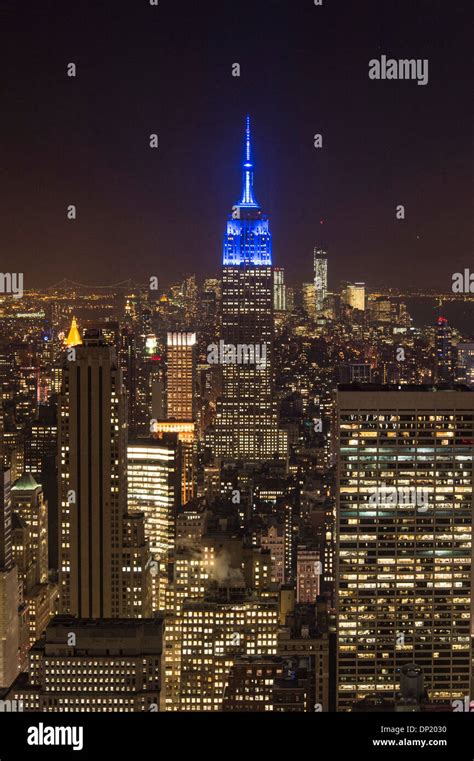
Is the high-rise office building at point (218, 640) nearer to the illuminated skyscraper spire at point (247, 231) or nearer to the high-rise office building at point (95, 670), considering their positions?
the high-rise office building at point (95, 670)

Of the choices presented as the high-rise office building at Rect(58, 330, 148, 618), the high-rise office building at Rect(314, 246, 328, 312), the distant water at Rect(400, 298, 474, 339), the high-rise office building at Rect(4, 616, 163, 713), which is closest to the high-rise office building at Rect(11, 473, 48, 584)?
the high-rise office building at Rect(58, 330, 148, 618)

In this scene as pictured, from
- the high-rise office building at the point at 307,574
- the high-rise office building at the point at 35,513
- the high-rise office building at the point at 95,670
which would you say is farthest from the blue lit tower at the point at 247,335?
the high-rise office building at the point at 95,670

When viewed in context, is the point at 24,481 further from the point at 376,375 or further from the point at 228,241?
the point at 376,375

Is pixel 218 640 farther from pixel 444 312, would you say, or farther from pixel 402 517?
pixel 444 312

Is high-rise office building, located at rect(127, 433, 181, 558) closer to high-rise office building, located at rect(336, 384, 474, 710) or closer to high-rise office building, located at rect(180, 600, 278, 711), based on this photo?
high-rise office building, located at rect(180, 600, 278, 711)

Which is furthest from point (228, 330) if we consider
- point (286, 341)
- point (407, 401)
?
point (407, 401)
